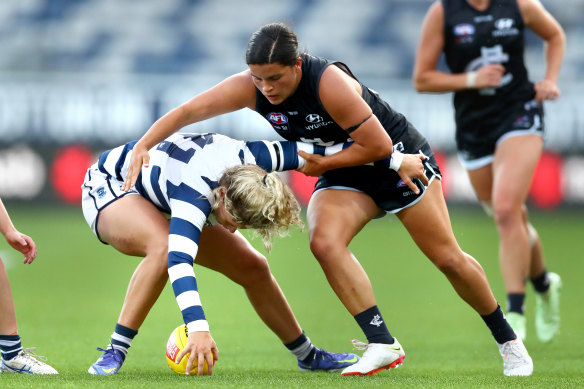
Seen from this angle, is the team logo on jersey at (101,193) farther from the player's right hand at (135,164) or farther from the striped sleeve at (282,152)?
the striped sleeve at (282,152)

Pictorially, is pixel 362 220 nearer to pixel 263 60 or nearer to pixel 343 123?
pixel 343 123

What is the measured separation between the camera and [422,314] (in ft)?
25.6

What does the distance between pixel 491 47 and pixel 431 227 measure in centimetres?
240

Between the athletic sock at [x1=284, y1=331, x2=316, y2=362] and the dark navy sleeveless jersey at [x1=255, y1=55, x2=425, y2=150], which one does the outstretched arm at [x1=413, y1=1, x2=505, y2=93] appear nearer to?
the dark navy sleeveless jersey at [x1=255, y1=55, x2=425, y2=150]

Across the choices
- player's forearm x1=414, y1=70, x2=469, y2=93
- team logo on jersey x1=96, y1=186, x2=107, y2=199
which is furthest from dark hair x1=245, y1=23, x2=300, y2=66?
player's forearm x1=414, y1=70, x2=469, y2=93

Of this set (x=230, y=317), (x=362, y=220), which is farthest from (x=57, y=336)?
(x=362, y=220)

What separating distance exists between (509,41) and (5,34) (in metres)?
15.6

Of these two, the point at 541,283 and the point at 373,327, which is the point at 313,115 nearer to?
the point at 373,327

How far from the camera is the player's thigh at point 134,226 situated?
14.8 feet

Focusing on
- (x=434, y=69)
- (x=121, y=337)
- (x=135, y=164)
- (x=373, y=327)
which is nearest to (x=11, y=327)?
(x=121, y=337)

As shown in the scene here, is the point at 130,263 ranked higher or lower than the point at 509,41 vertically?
lower

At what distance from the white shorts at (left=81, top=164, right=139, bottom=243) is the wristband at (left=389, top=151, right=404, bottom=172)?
135cm

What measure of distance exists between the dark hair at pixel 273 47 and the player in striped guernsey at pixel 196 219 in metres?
0.44

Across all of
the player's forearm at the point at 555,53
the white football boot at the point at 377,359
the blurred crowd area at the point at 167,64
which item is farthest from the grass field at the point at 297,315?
the blurred crowd area at the point at 167,64
